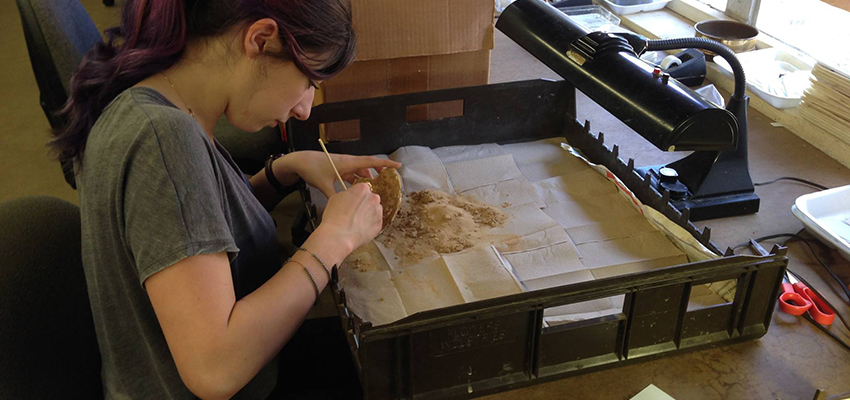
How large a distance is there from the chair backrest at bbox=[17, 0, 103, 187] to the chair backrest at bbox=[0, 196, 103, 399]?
0.50 meters

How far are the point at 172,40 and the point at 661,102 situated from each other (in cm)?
86

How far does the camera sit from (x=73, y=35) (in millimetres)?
1673

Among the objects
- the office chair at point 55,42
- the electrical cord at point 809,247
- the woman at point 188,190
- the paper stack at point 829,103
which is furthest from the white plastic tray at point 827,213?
the office chair at point 55,42

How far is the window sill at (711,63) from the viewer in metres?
1.73

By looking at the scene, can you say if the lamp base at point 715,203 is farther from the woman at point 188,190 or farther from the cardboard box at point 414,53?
the woman at point 188,190

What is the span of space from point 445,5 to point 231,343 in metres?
1.06

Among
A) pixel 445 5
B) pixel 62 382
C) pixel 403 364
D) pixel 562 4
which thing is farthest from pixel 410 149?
pixel 562 4

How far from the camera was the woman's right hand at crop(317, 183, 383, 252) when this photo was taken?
1.16 meters

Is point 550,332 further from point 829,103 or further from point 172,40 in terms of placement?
point 829,103

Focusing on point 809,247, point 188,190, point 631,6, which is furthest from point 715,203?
point 631,6

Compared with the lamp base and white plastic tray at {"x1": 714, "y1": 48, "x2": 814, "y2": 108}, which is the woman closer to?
the lamp base

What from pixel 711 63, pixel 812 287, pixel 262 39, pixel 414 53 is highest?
pixel 262 39

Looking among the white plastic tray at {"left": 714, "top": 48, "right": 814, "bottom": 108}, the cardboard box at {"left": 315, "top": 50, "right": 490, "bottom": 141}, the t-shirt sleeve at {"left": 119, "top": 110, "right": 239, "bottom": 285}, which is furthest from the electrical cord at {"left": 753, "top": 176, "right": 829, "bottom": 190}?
the t-shirt sleeve at {"left": 119, "top": 110, "right": 239, "bottom": 285}

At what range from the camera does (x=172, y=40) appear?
3.22 feet
